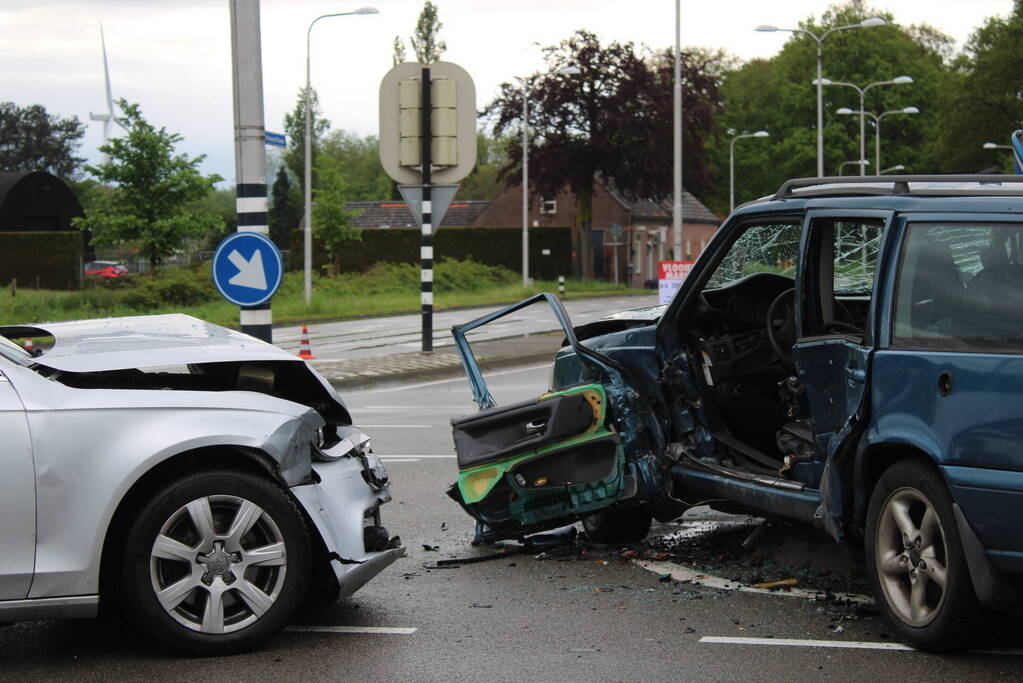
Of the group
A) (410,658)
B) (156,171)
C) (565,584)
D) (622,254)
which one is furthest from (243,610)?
(622,254)

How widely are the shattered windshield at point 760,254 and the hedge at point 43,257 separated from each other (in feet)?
154

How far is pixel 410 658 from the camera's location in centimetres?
515

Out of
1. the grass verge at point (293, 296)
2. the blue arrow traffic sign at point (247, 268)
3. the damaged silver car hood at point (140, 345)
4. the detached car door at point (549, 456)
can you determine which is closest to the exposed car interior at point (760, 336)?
the detached car door at point (549, 456)

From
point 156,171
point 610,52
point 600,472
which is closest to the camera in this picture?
point 600,472

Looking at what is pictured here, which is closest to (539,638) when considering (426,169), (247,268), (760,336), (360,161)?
(760,336)

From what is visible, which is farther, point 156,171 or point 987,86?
point 987,86

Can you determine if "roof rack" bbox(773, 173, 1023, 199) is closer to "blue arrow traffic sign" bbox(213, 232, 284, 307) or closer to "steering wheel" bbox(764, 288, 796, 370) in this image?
"steering wheel" bbox(764, 288, 796, 370)

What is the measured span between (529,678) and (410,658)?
54 cm

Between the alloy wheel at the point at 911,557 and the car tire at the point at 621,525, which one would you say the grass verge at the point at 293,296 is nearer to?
the car tire at the point at 621,525

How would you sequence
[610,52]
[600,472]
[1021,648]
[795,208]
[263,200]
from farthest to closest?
1. [610,52]
2. [263,200]
3. [600,472]
4. [795,208]
5. [1021,648]

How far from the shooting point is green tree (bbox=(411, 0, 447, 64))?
9500 cm

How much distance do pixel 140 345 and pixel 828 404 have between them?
2.88 meters

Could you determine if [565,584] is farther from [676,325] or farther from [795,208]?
[795,208]

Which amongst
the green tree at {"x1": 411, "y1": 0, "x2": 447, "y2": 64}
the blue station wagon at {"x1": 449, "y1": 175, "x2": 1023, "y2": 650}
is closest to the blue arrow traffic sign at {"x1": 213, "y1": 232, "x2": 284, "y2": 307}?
the blue station wagon at {"x1": 449, "y1": 175, "x2": 1023, "y2": 650}
